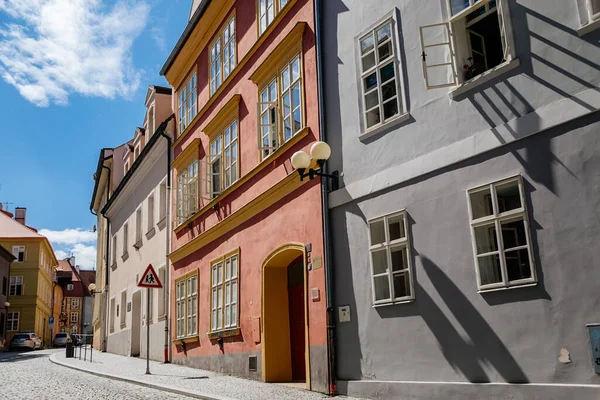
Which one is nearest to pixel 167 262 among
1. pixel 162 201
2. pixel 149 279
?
pixel 162 201

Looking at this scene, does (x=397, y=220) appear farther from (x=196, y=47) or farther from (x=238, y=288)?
(x=196, y=47)

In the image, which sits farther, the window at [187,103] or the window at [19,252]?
the window at [19,252]

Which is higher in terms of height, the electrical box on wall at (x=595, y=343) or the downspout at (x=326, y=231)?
the downspout at (x=326, y=231)

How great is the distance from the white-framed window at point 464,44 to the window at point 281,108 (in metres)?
4.11

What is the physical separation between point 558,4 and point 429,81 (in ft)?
7.48

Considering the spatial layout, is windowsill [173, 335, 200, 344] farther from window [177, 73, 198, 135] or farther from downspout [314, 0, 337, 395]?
downspout [314, 0, 337, 395]

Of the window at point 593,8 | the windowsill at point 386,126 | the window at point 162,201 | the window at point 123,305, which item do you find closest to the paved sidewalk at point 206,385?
the windowsill at point 386,126

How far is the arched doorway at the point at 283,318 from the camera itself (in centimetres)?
1372

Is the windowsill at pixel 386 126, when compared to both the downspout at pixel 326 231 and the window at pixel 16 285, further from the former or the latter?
the window at pixel 16 285

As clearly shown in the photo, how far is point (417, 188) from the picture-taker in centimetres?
970

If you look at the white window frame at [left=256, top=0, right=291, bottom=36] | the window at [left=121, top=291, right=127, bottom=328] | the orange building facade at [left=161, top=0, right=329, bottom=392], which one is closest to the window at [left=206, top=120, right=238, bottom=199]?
the orange building facade at [left=161, top=0, right=329, bottom=392]

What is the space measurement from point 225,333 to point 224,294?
1.06 metres

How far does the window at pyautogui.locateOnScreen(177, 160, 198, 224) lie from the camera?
19469 mm

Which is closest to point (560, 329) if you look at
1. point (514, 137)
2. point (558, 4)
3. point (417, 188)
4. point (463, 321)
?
point (463, 321)
